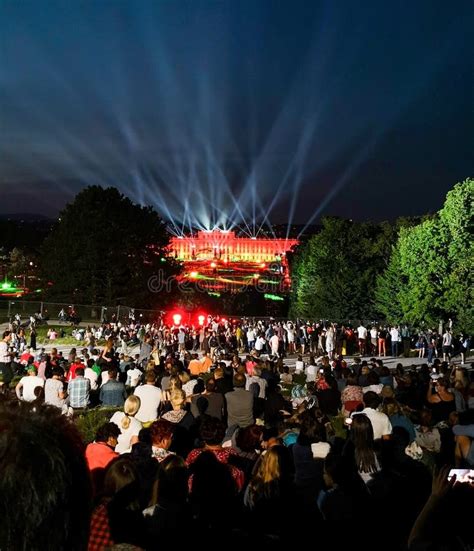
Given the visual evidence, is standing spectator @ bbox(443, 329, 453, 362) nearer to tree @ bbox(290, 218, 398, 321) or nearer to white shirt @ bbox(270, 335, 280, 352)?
white shirt @ bbox(270, 335, 280, 352)

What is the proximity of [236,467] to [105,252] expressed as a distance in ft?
161

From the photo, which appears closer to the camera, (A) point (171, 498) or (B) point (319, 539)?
(A) point (171, 498)

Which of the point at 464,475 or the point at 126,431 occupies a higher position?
the point at 126,431

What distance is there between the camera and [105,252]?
53.4 m

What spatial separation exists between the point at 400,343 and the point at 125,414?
77.1ft

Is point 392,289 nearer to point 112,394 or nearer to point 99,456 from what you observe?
point 112,394

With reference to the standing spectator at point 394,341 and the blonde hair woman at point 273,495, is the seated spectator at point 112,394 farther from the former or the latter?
the standing spectator at point 394,341

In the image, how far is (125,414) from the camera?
25.8 feet

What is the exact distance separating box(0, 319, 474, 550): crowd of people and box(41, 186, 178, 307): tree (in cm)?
3959

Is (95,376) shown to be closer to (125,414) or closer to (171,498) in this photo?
(125,414)

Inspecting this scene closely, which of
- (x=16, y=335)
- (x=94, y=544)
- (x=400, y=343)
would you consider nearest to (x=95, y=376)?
(x=94, y=544)

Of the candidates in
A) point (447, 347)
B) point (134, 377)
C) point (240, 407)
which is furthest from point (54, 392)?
point (447, 347)

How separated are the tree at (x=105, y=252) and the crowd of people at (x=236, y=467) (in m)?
39.6

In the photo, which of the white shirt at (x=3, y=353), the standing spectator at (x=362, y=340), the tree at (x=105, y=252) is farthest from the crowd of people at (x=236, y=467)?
the tree at (x=105, y=252)
